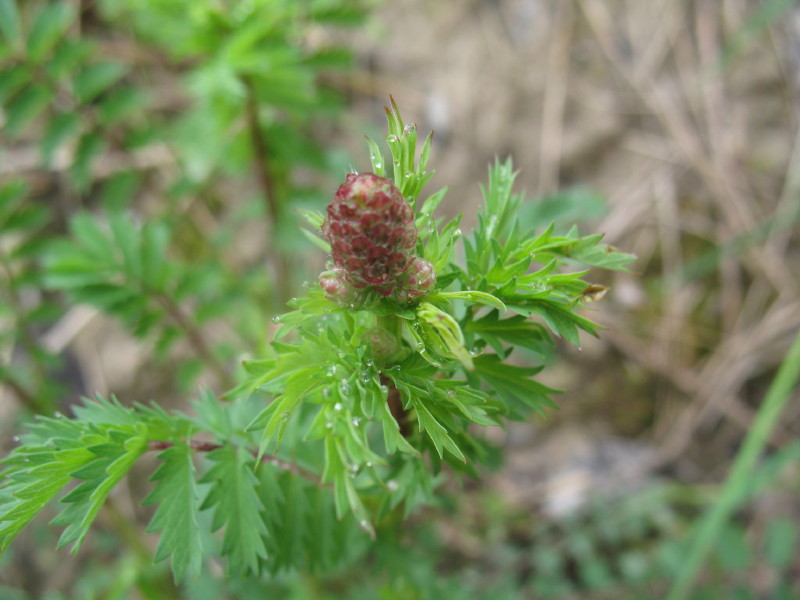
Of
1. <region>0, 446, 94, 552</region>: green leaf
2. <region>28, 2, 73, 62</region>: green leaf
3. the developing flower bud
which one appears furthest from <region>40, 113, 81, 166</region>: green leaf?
the developing flower bud

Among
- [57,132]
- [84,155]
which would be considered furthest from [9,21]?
[84,155]

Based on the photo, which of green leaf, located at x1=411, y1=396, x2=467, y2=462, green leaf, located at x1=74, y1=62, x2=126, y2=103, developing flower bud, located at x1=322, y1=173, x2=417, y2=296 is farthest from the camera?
green leaf, located at x1=74, y1=62, x2=126, y2=103

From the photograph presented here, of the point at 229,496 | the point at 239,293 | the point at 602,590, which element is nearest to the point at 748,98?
the point at 602,590

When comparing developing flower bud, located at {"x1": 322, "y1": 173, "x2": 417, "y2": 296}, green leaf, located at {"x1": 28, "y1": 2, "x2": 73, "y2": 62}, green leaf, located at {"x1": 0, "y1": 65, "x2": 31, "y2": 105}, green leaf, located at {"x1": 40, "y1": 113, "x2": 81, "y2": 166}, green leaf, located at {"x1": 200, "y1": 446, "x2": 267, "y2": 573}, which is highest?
green leaf, located at {"x1": 28, "y1": 2, "x2": 73, "y2": 62}

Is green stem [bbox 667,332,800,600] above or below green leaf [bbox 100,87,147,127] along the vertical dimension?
below

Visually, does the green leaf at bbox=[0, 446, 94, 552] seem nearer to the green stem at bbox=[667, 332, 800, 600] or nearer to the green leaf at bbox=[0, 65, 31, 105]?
the green leaf at bbox=[0, 65, 31, 105]
